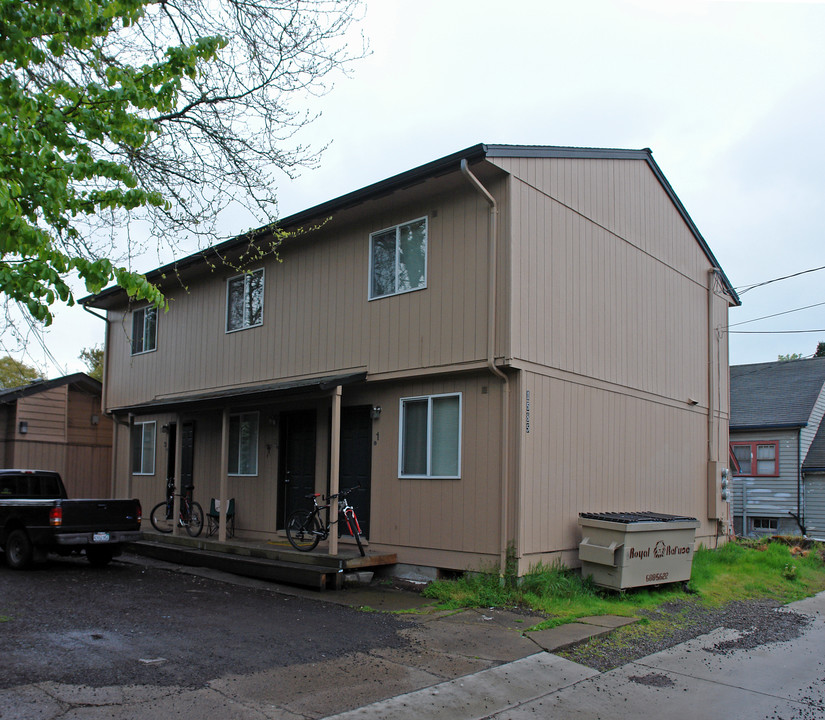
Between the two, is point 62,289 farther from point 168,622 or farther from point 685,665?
point 685,665

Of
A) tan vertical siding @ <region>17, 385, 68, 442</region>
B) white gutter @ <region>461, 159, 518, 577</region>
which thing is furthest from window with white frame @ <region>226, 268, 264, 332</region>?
tan vertical siding @ <region>17, 385, 68, 442</region>

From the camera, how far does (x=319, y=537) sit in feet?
37.3

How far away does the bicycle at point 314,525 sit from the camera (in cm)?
1103

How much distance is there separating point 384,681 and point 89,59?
6691 millimetres

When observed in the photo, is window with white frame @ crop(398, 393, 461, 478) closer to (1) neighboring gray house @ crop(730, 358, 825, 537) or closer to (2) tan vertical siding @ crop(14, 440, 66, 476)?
(2) tan vertical siding @ crop(14, 440, 66, 476)

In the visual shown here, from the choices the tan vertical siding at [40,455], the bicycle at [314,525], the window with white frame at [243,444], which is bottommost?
the bicycle at [314,525]

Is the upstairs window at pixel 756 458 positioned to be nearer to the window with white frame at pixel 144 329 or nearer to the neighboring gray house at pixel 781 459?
the neighboring gray house at pixel 781 459

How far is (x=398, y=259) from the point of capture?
11844 millimetres

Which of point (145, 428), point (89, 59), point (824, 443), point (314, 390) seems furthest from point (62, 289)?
point (824, 443)

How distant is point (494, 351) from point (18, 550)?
828cm

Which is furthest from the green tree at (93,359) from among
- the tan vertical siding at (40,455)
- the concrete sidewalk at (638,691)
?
the concrete sidewalk at (638,691)

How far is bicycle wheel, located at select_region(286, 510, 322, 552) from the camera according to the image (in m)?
11.6

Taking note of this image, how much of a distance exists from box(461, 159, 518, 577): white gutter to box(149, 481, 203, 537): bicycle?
22.7ft

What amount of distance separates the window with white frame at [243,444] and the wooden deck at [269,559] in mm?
1466
